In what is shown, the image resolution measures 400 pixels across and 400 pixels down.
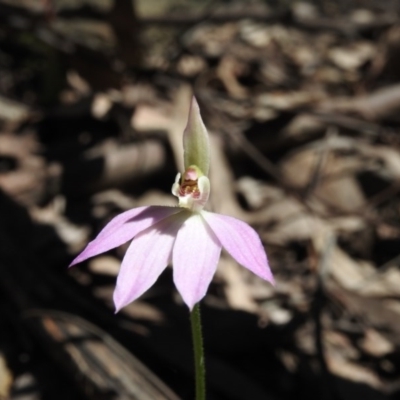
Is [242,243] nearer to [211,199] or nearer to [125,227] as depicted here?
[125,227]

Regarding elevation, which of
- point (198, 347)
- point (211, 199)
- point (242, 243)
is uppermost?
point (242, 243)

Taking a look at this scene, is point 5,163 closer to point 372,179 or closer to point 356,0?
point 372,179

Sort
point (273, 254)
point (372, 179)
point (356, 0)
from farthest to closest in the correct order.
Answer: point (356, 0) → point (372, 179) → point (273, 254)

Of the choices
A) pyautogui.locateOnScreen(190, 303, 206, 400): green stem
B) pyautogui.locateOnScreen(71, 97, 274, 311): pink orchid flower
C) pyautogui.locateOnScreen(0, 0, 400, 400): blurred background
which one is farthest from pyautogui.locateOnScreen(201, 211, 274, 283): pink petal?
pyautogui.locateOnScreen(0, 0, 400, 400): blurred background

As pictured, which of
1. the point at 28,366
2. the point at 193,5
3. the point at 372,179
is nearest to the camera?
the point at 28,366

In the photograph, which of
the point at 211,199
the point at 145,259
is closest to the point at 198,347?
Result: the point at 145,259

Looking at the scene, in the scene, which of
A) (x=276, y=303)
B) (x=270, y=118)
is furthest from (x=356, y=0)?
(x=276, y=303)

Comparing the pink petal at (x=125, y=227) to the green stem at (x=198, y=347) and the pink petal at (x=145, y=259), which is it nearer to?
the pink petal at (x=145, y=259)
